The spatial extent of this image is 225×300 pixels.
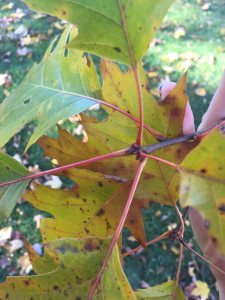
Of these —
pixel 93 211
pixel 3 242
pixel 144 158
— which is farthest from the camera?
pixel 3 242

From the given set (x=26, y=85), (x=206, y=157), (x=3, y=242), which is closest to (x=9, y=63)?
(x=3, y=242)

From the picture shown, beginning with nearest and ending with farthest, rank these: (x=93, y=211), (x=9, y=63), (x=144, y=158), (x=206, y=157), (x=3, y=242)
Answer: (x=206, y=157)
(x=144, y=158)
(x=93, y=211)
(x=3, y=242)
(x=9, y=63)

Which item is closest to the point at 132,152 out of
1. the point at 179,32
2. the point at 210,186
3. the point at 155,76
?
the point at 210,186

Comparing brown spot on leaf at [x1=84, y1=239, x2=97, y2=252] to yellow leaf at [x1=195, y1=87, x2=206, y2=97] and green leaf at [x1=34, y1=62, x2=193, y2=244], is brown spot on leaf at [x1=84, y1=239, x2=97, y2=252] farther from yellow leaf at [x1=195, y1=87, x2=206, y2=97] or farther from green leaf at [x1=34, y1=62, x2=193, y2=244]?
yellow leaf at [x1=195, y1=87, x2=206, y2=97]

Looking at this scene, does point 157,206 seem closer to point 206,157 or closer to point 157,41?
point 157,41

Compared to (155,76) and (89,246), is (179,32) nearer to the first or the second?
(155,76)

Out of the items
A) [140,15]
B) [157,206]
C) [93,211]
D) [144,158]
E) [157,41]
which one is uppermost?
[140,15]

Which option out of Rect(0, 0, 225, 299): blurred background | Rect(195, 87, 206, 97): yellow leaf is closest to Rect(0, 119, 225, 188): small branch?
Rect(0, 0, 225, 299): blurred background
